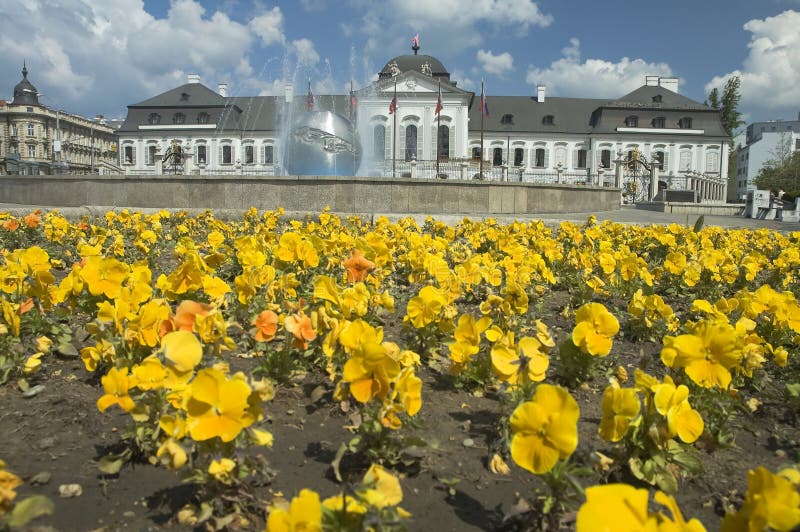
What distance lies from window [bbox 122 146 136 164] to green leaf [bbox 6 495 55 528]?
2753 inches

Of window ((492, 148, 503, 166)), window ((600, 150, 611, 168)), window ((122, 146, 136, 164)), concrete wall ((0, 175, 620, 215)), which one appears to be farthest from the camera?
window ((122, 146, 136, 164))

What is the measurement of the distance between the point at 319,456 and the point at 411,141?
2198 inches

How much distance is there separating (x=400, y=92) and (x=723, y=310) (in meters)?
55.0

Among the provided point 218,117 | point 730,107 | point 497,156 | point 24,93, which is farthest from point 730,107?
point 24,93

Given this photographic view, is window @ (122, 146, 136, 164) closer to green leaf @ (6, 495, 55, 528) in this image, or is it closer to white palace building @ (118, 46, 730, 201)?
white palace building @ (118, 46, 730, 201)

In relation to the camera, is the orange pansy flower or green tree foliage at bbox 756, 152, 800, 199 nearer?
the orange pansy flower

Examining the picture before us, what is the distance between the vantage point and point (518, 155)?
62.7 m

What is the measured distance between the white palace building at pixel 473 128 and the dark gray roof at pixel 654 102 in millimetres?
109

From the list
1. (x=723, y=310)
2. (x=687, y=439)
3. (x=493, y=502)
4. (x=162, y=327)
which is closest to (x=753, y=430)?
(x=723, y=310)

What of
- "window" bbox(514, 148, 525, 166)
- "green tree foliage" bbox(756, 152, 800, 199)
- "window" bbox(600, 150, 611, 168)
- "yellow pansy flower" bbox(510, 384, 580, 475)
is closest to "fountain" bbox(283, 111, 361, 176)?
"yellow pansy flower" bbox(510, 384, 580, 475)

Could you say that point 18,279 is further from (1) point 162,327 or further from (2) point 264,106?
(2) point 264,106

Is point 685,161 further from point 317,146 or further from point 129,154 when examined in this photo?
point 129,154

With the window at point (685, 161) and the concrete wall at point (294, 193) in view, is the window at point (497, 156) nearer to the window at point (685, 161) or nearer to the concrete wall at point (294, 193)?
the window at point (685, 161)

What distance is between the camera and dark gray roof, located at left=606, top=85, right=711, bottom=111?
60.8m
